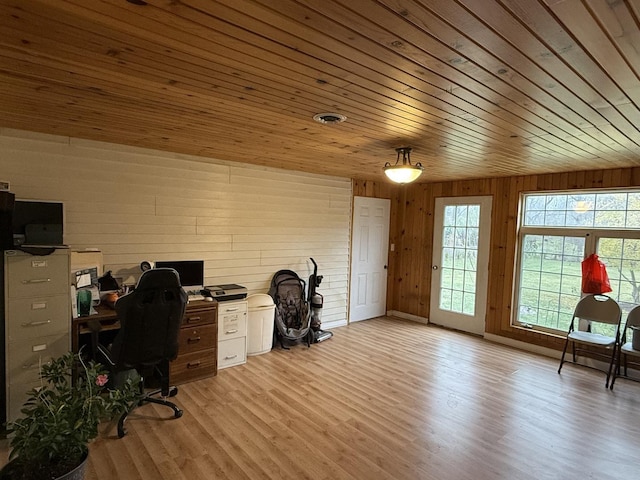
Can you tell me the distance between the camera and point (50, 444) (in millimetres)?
1690

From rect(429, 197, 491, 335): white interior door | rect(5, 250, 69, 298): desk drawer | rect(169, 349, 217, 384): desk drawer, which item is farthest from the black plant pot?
rect(429, 197, 491, 335): white interior door

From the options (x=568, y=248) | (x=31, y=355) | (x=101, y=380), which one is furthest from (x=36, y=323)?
(x=568, y=248)

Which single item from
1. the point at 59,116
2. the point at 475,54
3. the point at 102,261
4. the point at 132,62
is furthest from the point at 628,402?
the point at 59,116

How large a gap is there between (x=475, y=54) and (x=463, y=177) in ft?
13.4

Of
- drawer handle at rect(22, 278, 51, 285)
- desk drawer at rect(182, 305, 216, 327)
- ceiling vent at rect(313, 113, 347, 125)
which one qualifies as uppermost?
ceiling vent at rect(313, 113, 347, 125)

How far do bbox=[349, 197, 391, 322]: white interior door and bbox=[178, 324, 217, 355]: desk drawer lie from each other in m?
2.71

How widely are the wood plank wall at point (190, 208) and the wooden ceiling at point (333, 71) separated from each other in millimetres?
361

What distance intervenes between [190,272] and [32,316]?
5.02ft

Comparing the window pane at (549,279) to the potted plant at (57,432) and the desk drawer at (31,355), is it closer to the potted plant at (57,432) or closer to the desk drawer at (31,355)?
the potted plant at (57,432)

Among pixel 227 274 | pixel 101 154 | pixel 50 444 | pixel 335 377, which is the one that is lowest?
pixel 335 377

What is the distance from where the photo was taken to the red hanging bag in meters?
4.21

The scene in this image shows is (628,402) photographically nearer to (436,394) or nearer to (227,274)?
(436,394)

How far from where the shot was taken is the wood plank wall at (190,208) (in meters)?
3.37

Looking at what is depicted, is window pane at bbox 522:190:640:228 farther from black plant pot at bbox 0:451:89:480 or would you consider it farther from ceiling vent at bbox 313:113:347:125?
black plant pot at bbox 0:451:89:480
